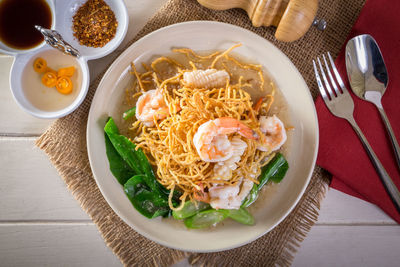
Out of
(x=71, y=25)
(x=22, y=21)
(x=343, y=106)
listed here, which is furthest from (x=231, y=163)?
(x=22, y=21)

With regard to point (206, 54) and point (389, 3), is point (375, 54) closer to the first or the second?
point (389, 3)

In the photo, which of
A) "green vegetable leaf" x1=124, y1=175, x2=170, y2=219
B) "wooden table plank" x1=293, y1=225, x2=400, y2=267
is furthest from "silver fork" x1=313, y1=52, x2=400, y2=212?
"green vegetable leaf" x1=124, y1=175, x2=170, y2=219

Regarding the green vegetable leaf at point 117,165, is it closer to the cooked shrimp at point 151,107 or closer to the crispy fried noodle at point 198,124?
the crispy fried noodle at point 198,124

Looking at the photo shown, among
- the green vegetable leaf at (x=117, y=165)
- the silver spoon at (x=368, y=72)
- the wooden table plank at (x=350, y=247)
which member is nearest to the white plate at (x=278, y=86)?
the green vegetable leaf at (x=117, y=165)

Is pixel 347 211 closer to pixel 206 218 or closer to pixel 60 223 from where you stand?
pixel 206 218

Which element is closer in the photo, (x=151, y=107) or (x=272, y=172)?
(x=151, y=107)

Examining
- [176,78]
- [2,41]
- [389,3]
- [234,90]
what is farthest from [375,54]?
[2,41]
